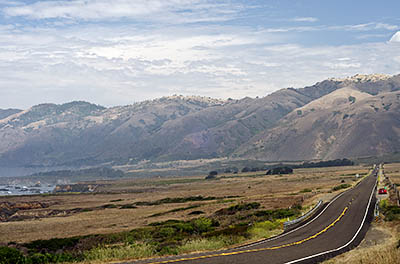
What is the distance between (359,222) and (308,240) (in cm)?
1127

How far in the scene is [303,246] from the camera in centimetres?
2680

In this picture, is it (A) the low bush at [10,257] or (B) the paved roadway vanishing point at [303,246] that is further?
(A) the low bush at [10,257]

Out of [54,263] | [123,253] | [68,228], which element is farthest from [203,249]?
[68,228]

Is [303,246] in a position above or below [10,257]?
below

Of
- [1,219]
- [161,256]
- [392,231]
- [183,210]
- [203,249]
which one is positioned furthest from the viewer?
[1,219]

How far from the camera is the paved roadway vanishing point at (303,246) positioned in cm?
2233

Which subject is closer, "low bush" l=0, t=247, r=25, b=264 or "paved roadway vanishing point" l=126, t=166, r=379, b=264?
"paved roadway vanishing point" l=126, t=166, r=379, b=264

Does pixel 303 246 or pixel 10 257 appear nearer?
pixel 303 246

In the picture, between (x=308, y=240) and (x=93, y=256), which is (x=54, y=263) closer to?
(x=93, y=256)

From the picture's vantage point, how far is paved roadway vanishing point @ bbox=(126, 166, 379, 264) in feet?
73.3

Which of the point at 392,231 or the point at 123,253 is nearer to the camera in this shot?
the point at 123,253

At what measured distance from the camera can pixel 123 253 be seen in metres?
25.6

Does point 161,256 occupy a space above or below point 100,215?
above

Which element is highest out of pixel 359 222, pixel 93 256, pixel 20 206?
pixel 93 256
